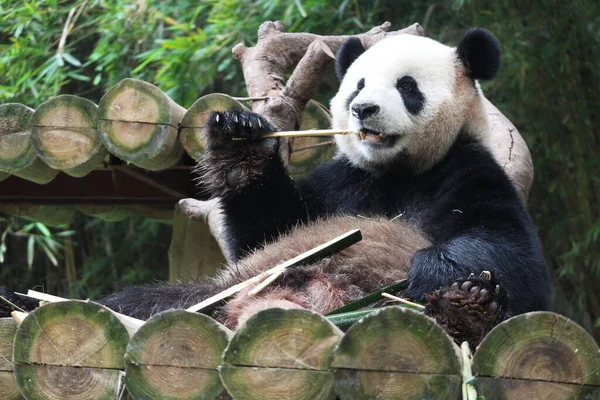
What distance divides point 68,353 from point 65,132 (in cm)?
151

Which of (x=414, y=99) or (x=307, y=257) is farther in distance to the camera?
(x=414, y=99)

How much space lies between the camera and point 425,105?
3404 mm

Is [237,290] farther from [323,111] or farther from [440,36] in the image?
[440,36]

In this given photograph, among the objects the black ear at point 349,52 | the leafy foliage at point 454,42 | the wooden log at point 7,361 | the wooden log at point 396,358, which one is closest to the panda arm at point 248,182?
the black ear at point 349,52

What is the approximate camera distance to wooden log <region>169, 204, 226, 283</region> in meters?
4.60

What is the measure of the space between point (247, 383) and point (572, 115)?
4.06 meters

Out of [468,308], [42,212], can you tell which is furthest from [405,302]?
[42,212]

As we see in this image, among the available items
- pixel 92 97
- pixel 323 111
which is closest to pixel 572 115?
pixel 323 111

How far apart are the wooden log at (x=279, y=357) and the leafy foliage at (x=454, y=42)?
340 centimetres

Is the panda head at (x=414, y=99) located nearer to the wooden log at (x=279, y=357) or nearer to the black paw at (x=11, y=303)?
the black paw at (x=11, y=303)

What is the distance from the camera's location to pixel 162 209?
16.9 ft

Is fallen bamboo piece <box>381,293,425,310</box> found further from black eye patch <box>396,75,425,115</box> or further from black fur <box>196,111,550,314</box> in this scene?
black eye patch <box>396,75,425,115</box>

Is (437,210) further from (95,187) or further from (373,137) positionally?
(95,187)

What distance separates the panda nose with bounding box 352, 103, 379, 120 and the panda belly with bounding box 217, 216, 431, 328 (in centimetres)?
36
